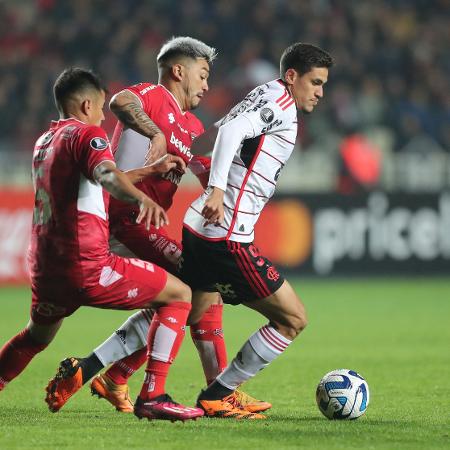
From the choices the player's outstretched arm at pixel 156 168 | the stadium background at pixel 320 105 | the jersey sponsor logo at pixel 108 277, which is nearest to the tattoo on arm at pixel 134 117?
the player's outstretched arm at pixel 156 168

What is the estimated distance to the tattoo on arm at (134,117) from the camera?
20.8ft

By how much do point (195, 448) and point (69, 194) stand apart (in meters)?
1.56

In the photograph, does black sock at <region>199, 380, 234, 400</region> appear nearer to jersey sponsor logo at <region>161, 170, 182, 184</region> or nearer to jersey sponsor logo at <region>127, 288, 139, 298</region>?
jersey sponsor logo at <region>127, 288, 139, 298</region>

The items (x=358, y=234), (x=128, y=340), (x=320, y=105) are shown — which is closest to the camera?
(x=128, y=340)

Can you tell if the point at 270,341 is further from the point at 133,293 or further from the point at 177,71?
the point at 177,71

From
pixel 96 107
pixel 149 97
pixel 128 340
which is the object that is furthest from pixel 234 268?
pixel 149 97

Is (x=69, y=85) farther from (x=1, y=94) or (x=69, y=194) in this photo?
(x=1, y=94)

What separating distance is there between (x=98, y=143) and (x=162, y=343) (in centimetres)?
120

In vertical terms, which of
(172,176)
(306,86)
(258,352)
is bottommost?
(258,352)

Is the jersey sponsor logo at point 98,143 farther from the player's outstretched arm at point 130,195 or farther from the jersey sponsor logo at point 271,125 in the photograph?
the jersey sponsor logo at point 271,125

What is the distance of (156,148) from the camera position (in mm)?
6203

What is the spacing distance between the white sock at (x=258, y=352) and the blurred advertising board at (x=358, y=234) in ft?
33.9

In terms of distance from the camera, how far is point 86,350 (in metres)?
9.66

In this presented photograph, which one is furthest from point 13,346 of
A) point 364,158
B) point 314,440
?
point 364,158
